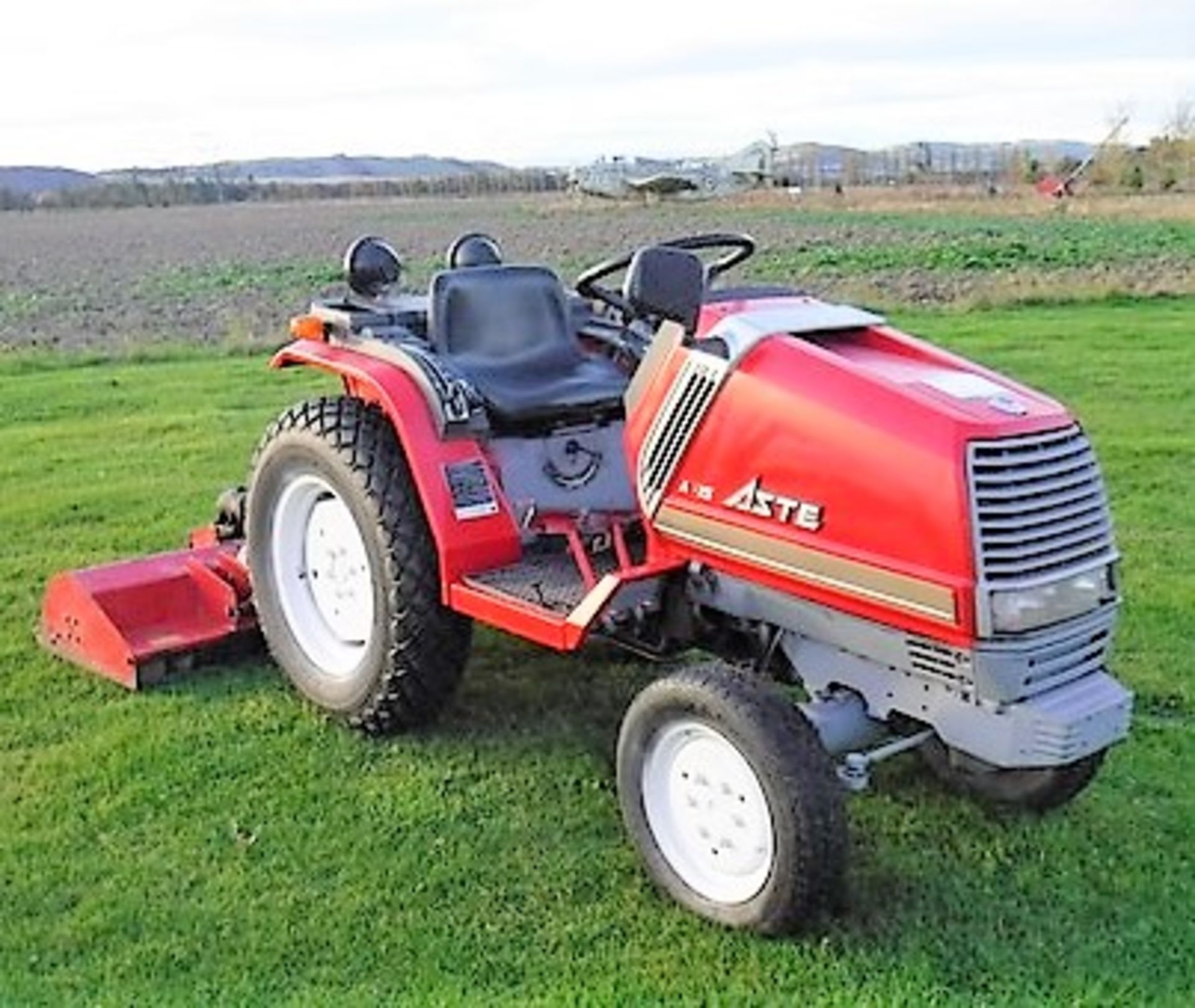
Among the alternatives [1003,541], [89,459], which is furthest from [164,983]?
[89,459]

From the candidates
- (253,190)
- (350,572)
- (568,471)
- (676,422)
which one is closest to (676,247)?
(676,422)

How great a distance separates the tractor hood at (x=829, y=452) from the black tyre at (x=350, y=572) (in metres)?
0.78

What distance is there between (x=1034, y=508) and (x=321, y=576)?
2.32m

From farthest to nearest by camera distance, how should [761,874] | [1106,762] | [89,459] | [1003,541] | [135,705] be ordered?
1. [89,459]
2. [135,705]
3. [1106,762]
4. [761,874]
5. [1003,541]

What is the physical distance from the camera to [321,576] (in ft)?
15.5

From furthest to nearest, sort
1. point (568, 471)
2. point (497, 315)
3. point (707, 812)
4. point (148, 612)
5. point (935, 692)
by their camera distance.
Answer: point (148, 612), point (497, 315), point (568, 471), point (707, 812), point (935, 692)

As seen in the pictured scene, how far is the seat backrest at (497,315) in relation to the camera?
14.6 ft

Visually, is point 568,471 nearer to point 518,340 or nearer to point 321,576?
point 518,340

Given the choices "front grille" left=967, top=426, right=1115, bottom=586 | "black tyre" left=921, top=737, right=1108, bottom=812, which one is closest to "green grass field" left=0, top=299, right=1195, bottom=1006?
"black tyre" left=921, top=737, right=1108, bottom=812

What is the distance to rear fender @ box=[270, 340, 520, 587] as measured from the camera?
161 inches

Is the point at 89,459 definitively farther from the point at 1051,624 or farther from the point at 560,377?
the point at 1051,624

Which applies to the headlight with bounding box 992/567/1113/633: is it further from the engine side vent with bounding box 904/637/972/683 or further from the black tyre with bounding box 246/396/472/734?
the black tyre with bounding box 246/396/472/734

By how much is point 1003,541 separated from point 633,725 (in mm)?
931

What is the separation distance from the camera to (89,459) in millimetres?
8266
